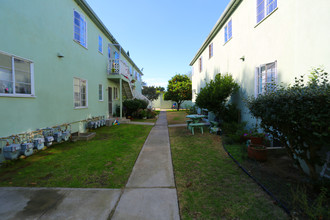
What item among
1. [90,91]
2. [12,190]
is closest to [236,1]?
[90,91]

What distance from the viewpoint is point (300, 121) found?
256 centimetres

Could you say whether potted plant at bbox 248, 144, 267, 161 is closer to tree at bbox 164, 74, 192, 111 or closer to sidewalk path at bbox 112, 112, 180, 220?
sidewalk path at bbox 112, 112, 180, 220

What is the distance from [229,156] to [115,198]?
360 centimetres

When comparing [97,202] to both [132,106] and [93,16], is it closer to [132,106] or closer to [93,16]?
[93,16]

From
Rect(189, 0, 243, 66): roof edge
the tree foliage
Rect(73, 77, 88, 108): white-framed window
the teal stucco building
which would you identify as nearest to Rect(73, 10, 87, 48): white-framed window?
the teal stucco building

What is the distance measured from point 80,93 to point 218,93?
7239 mm

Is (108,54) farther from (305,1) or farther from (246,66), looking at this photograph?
(305,1)

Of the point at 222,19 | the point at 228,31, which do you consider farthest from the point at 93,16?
the point at 228,31

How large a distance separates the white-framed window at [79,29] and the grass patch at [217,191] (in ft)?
25.6

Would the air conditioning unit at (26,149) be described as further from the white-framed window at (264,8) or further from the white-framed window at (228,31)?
the white-framed window at (228,31)

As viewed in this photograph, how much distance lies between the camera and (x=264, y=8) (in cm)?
591

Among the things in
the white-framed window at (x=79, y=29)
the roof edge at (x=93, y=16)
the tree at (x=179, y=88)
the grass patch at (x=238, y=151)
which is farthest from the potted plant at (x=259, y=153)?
the tree at (x=179, y=88)

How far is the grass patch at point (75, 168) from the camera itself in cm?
341

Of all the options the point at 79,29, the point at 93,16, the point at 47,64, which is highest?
the point at 93,16
